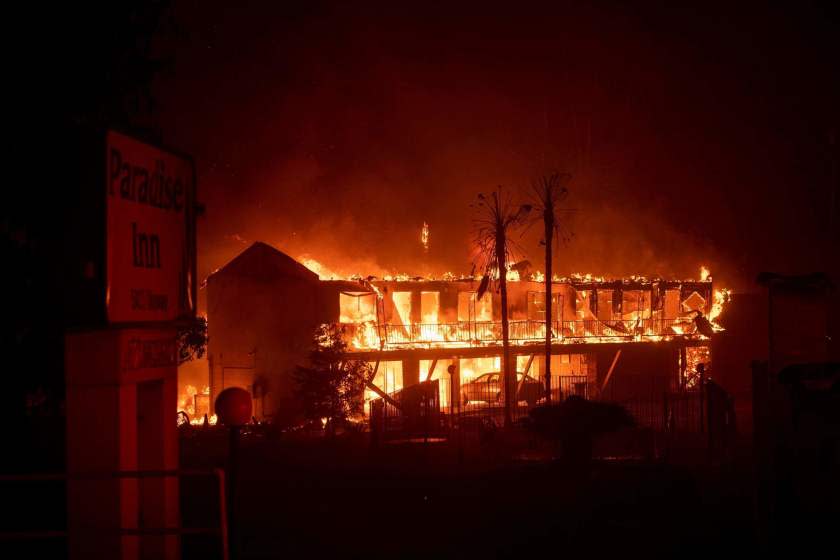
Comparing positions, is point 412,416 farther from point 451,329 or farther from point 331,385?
point 451,329

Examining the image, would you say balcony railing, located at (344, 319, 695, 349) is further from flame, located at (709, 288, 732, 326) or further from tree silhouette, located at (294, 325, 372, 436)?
tree silhouette, located at (294, 325, 372, 436)

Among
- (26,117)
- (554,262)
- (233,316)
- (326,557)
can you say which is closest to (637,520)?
(326,557)

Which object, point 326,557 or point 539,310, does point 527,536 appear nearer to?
point 326,557

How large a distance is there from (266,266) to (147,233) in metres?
21.5

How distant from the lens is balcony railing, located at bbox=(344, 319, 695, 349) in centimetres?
2864

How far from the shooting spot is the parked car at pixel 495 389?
30.9m

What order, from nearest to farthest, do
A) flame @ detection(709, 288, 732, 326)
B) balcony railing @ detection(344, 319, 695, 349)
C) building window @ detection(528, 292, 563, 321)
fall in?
balcony railing @ detection(344, 319, 695, 349) → building window @ detection(528, 292, 563, 321) → flame @ detection(709, 288, 732, 326)

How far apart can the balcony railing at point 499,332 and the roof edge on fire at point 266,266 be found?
2.72 metres

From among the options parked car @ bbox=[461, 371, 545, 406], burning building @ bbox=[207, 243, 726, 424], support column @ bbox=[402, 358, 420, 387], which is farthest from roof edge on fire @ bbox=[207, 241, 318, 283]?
parked car @ bbox=[461, 371, 545, 406]

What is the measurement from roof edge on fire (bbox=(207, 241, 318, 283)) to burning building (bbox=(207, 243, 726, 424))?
0.12 feet

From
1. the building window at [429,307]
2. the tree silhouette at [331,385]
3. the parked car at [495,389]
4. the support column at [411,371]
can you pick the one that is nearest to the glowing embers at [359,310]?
the support column at [411,371]

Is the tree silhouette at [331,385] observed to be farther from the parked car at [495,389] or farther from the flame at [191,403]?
the flame at [191,403]

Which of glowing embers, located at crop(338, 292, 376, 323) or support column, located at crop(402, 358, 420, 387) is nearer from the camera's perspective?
glowing embers, located at crop(338, 292, 376, 323)

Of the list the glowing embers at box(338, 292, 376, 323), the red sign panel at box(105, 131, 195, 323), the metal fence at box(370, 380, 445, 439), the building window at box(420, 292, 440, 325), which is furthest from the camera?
the building window at box(420, 292, 440, 325)
